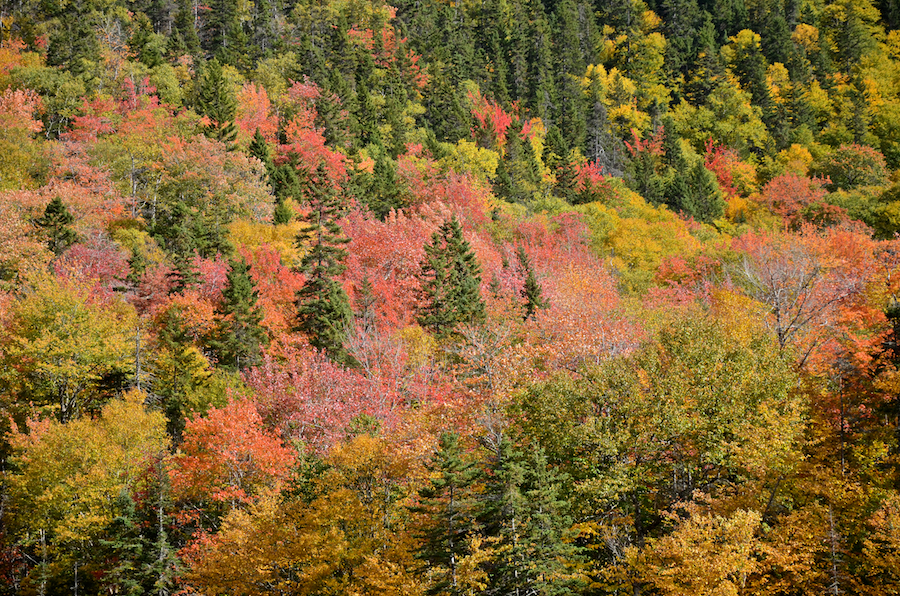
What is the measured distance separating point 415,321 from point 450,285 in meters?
3.44

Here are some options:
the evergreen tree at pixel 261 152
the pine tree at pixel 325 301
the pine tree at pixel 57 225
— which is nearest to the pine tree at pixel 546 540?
the pine tree at pixel 325 301

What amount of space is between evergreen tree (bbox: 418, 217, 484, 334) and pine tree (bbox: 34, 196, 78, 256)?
23.9 m

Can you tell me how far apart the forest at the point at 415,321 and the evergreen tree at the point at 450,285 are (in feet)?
1.10

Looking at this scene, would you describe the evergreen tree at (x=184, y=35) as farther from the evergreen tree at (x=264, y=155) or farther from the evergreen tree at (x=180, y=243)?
the evergreen tree at (x=180, y=243)

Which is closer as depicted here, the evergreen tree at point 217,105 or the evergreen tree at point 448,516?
the evergreen tree at point 448,516

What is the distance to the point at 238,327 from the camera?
45.1 metres

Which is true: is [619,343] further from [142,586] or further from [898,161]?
[898,161]

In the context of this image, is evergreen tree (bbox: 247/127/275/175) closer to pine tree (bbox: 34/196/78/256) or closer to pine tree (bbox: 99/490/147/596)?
pine tree (bbox: 34/196/78/256)

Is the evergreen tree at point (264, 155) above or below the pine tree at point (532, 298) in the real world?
above

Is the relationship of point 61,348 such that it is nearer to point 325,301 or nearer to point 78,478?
point 78,478

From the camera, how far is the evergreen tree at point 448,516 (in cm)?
2417

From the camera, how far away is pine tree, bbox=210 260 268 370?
44438 mm

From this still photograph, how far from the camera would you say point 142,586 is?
33.9 metres

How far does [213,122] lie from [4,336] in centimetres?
2809
